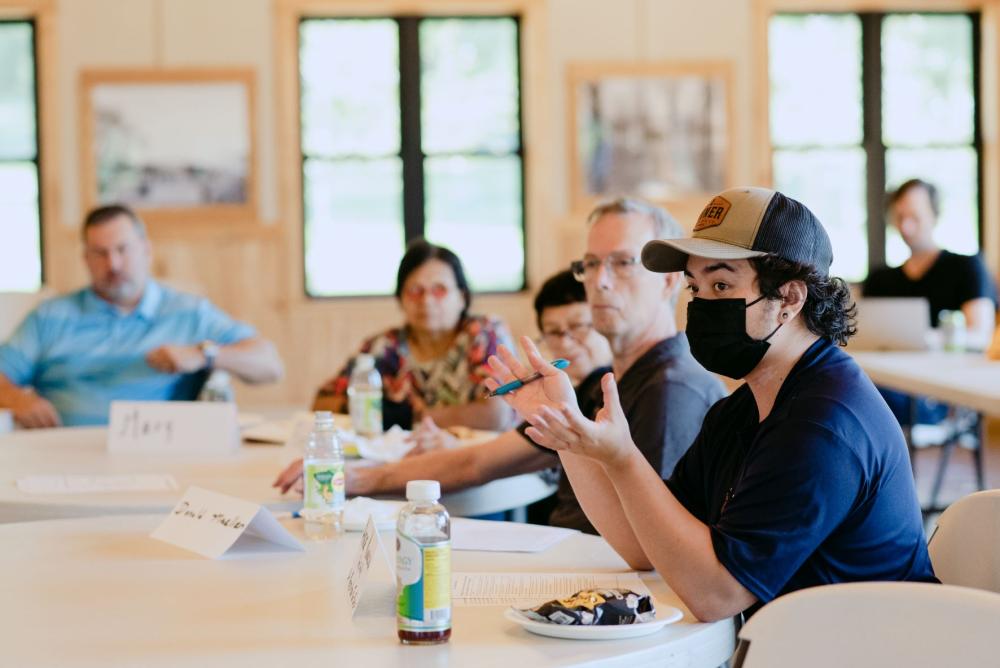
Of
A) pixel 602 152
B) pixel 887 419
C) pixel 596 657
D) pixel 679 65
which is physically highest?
pixel 679 65

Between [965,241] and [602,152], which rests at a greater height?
[602,152]

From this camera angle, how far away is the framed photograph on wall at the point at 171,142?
24.0 feet

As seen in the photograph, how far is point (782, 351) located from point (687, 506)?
1.04ft

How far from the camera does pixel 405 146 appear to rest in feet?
24.8

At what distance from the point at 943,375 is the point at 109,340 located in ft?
9.23

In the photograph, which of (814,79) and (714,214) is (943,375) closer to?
(714,214)

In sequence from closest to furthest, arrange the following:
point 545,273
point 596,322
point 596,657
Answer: point 596,657 < point 596,322 < point 545,273

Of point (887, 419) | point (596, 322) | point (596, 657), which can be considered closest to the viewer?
point (596, 657)

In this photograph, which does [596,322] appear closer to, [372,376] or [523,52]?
[372,376]

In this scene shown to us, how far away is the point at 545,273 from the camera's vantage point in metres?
7.53

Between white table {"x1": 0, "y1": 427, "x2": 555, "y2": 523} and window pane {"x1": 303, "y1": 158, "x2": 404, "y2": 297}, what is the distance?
419 centimetres

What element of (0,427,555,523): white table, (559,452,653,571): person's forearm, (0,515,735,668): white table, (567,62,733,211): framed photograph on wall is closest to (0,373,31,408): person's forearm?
(0,427,555,523): white table

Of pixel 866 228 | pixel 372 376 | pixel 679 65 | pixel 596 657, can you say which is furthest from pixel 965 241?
pixel 596 657

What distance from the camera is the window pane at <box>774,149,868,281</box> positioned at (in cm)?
776
